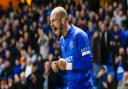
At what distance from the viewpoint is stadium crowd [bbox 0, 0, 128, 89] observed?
1321 cm

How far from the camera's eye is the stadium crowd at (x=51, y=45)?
520 inches

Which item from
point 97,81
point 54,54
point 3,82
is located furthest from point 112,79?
point 3,82

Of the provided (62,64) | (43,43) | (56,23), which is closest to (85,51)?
(62,64)

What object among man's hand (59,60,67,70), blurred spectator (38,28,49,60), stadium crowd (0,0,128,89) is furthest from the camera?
blurred spectator (38,28,49,60)

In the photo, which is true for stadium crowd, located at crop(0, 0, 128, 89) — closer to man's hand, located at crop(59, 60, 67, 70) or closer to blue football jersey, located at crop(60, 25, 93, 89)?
blue football jersey, located at crop(60, 25, 93, 89)

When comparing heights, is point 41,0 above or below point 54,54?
above

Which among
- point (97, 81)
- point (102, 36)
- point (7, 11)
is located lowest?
point (97, 81)

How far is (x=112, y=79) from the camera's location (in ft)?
40.3

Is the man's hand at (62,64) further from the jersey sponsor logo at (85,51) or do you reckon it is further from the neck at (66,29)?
the neck at (66,29)

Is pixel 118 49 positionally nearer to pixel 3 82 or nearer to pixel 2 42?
pixel 3 82

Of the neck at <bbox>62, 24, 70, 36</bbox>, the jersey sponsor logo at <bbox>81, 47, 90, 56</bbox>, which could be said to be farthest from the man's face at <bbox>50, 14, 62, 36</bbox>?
the jersey sponsor logo at <bbox>81, 47, 90, 56</bbox>

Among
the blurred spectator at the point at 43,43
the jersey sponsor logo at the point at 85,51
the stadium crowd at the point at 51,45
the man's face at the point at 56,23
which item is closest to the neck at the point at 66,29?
the man's face at the point at 56,23

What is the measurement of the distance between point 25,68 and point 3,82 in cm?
76

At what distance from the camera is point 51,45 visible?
15.5 meters
